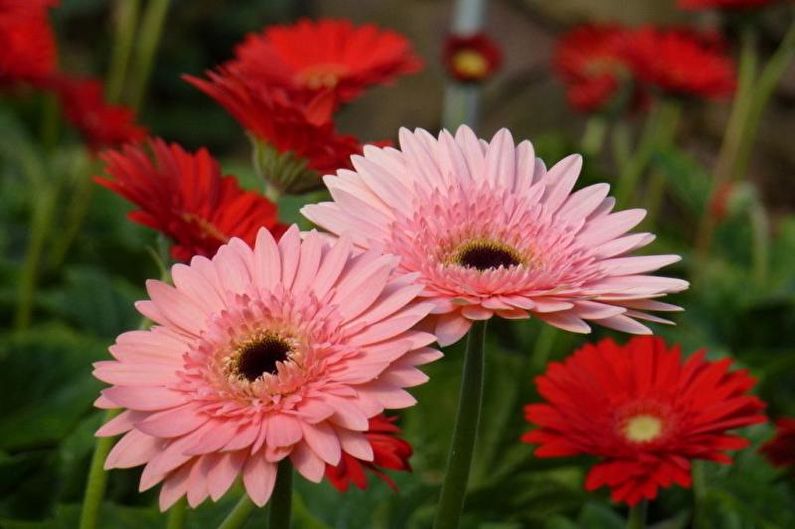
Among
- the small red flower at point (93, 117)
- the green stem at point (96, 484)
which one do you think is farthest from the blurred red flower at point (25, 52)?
the green stem at point (96, 484)

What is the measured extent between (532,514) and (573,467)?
13 cm

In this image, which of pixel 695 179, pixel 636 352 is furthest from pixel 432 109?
pixel 636 352

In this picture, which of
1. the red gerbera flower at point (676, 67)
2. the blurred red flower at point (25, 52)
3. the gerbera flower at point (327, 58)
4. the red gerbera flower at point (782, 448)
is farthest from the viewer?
the red gerbera flower at point (676, 67)

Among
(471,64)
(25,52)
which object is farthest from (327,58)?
(471,64)

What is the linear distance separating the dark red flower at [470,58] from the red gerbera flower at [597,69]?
154 mm

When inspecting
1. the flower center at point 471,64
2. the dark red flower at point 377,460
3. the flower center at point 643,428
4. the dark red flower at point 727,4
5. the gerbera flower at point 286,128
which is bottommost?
the dark red flower at point 377,460

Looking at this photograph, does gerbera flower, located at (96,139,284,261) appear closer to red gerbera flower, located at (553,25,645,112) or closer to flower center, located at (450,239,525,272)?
flower center, located at (450,239,525,272)

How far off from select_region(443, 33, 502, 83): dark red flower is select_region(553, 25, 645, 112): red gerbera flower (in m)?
0.15

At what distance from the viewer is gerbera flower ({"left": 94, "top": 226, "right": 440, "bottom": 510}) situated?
0.44 meters

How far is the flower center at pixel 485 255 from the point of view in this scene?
0.51 metres

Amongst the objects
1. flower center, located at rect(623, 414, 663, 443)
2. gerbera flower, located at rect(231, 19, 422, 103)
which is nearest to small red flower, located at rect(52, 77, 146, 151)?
gerbera flower, located at rect(231, 19, 422, 103)

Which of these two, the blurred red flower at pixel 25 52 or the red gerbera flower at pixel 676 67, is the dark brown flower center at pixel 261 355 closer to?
the blurred red flower at pixel 25 52

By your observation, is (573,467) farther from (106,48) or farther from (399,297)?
(106,48)

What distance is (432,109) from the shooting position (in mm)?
2908
